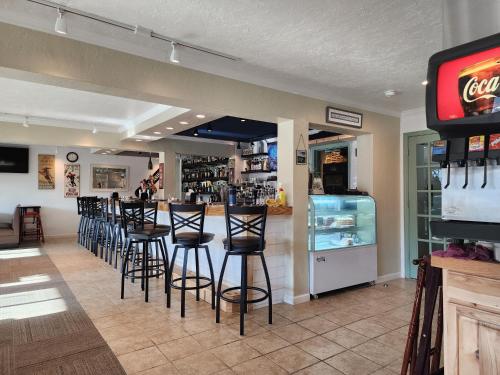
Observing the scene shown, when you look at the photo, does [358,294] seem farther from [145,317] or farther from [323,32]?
[323,32]

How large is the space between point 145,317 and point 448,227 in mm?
2832

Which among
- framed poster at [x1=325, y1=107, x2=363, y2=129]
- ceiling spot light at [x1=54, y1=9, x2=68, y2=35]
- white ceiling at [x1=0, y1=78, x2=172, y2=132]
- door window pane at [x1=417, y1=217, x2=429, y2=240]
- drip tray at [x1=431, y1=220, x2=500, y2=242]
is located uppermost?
white ceiling at [x1=0, y1=78, x2=172, y2=132]

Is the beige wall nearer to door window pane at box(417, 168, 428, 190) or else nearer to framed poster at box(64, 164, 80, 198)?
door window pane at box(417, 168, 428, 190)


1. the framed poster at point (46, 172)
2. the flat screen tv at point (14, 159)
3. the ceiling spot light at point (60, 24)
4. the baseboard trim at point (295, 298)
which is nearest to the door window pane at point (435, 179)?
the baseboard trim at point (295, 298)

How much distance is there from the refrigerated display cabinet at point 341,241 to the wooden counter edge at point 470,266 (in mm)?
2533

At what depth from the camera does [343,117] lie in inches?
168

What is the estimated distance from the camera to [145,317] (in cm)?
321

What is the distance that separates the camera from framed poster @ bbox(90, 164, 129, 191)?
31.1 ft

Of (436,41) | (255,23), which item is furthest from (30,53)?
(436,41)

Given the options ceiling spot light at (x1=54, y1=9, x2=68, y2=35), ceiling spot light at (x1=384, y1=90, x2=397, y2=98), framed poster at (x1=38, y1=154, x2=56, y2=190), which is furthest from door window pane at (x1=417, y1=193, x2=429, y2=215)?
framed poster at (x1=38, y1=154, x2=56, y2=190)

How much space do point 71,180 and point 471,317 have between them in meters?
9.77

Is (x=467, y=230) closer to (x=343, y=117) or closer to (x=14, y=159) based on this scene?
(x=343, y=117)

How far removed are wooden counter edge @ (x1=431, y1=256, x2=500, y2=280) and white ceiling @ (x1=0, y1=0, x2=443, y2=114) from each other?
169 cm

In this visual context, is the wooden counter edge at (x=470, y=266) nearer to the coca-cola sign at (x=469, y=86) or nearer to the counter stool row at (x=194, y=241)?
the coca-cola sign at (x=469, y=86)
